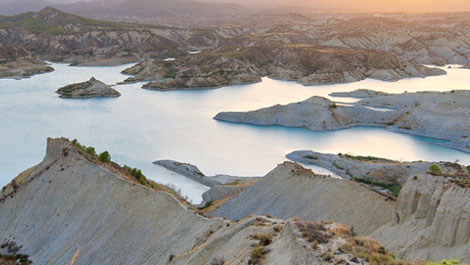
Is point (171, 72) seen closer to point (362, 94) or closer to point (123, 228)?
point (362, 94)

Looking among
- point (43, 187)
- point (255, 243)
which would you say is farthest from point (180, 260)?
point (43, 187)

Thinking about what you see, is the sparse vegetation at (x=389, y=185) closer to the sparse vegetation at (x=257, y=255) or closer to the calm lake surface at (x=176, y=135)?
the calm lake surface at (x=176, y=135)

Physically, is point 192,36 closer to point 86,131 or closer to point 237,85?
point 237,85

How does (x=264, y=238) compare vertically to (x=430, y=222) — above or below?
→ above

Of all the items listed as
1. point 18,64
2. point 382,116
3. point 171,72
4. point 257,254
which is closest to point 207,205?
point 257,254

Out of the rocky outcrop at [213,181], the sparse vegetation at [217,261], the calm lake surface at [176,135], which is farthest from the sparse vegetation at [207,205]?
the sparse vegetation at [217,261]
